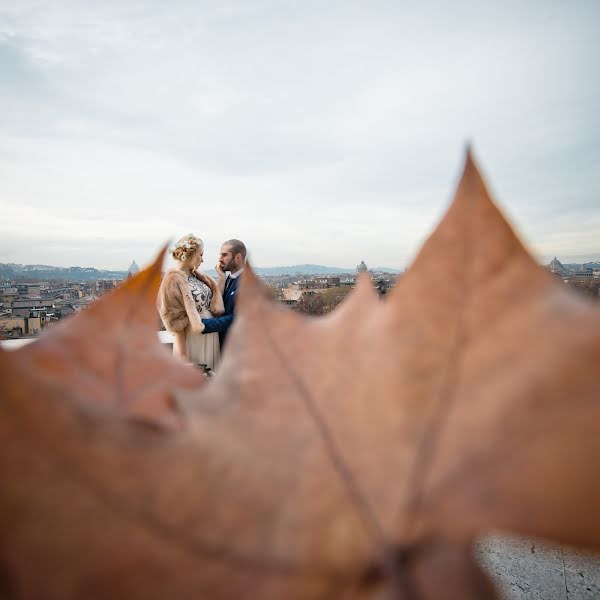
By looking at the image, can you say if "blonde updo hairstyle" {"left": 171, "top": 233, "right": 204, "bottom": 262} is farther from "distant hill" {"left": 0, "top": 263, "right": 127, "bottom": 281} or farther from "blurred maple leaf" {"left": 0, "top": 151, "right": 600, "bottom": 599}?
"distant hill" {"left": 0, "top": 263, "right": 127, "bottom": 281}

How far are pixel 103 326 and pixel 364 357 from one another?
92 mm

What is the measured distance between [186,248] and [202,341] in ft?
1.86

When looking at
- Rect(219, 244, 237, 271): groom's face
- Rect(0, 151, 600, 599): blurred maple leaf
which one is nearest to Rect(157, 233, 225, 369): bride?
Rect(219, 244, 237, 271): groom's face

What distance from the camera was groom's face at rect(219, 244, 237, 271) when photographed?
2445 mm

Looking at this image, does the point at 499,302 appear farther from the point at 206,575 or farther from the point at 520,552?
the point at 520,552

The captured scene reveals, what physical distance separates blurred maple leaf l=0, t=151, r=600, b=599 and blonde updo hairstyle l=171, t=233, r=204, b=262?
2293 millimetres

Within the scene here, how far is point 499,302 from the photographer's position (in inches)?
4.7

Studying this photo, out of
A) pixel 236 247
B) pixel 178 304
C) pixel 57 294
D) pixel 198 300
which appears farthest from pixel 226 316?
pixel 57 294

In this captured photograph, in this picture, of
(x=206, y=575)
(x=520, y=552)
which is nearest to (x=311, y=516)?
(x=206, y=575)

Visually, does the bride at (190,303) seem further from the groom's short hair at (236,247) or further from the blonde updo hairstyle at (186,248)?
the groom's short hair at (236,247)

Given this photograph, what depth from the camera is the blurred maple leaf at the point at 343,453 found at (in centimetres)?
9

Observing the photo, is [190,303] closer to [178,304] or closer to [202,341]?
[178,304]

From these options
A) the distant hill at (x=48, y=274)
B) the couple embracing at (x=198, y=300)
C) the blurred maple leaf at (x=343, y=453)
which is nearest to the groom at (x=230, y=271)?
the couple embracing at (x=198, y=300)

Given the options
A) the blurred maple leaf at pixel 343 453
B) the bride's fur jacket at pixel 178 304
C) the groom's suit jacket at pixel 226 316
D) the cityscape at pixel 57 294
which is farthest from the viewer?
the cityscape at pixel 57 294
